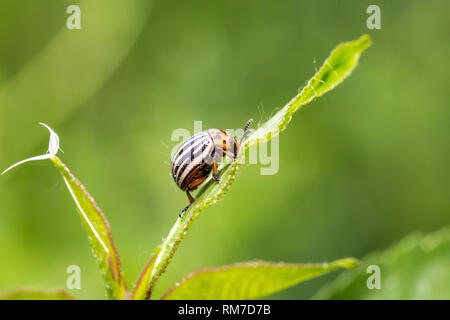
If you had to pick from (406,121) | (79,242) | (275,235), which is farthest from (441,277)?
(406,121)

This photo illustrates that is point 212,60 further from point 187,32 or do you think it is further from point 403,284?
point 403,284

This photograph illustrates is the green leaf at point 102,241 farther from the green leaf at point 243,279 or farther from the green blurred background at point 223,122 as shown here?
the green blurred background at point 223,122
